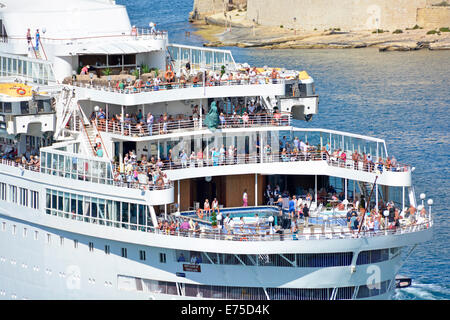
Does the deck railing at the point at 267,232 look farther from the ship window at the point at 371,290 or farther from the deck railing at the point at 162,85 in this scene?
the deck railing at the point at 162,85

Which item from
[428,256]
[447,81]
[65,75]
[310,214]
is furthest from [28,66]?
[447,81]

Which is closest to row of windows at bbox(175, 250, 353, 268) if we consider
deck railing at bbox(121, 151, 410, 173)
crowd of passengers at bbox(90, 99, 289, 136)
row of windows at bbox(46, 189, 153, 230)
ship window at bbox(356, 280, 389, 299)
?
ship window at bbox(356, 280, 389, 299)

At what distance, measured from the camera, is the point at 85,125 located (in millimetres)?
39875

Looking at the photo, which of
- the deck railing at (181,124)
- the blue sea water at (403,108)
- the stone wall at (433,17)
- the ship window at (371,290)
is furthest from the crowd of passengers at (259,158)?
the stone wall at (433,17)

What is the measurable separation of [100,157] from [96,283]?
3.97m

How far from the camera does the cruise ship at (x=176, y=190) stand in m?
36.0

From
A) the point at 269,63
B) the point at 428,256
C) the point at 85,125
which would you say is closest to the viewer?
the point at 85,125

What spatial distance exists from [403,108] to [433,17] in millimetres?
48877

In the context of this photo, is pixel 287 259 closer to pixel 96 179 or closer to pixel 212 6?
pixel 96 179

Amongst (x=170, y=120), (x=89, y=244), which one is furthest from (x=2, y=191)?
(x=170, y=120)

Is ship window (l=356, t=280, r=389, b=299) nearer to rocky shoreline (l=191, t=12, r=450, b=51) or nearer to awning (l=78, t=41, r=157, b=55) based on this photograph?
awning (l=78, t=41, r=157, b=55)

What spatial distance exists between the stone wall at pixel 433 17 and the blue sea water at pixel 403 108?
11919 millimetres

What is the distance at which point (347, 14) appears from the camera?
5226 inches

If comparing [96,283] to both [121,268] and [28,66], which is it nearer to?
[121,268]
